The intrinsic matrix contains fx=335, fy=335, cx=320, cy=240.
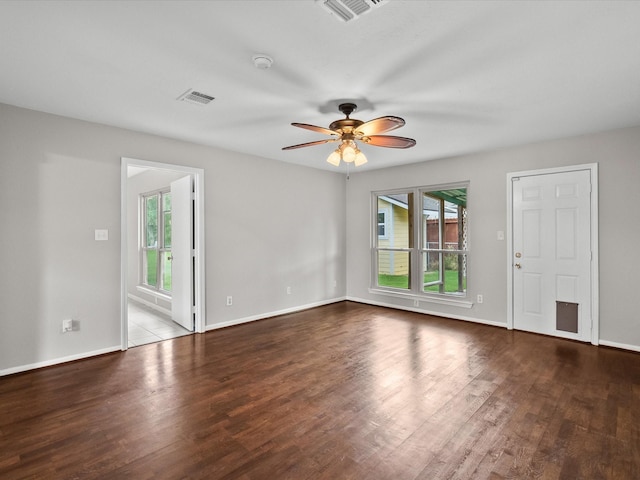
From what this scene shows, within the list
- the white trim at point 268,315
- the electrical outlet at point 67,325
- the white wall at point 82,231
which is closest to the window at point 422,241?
the white trim at point 268,315

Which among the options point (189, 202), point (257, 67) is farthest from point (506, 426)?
point (189, 202)

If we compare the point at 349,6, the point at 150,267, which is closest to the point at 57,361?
the point at 150,267

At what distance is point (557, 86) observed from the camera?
9.11 feet

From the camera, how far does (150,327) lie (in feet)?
15.9

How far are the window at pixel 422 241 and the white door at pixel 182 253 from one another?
130 inches

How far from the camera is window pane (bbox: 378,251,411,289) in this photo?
234 inches

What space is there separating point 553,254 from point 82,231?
558cm

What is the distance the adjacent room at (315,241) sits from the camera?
1.99 m

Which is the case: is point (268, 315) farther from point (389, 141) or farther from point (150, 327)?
point (389, 141)

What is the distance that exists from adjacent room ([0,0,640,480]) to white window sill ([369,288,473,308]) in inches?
1.8

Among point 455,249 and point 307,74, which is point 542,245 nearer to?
point 455,249

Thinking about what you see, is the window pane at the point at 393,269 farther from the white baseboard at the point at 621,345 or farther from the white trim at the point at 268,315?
the white baseboard at the point at 621,345

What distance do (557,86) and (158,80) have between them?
326 cm

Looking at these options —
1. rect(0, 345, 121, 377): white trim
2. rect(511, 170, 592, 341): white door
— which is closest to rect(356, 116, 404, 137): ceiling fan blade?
rect(511, 170, 592, 341): white door
